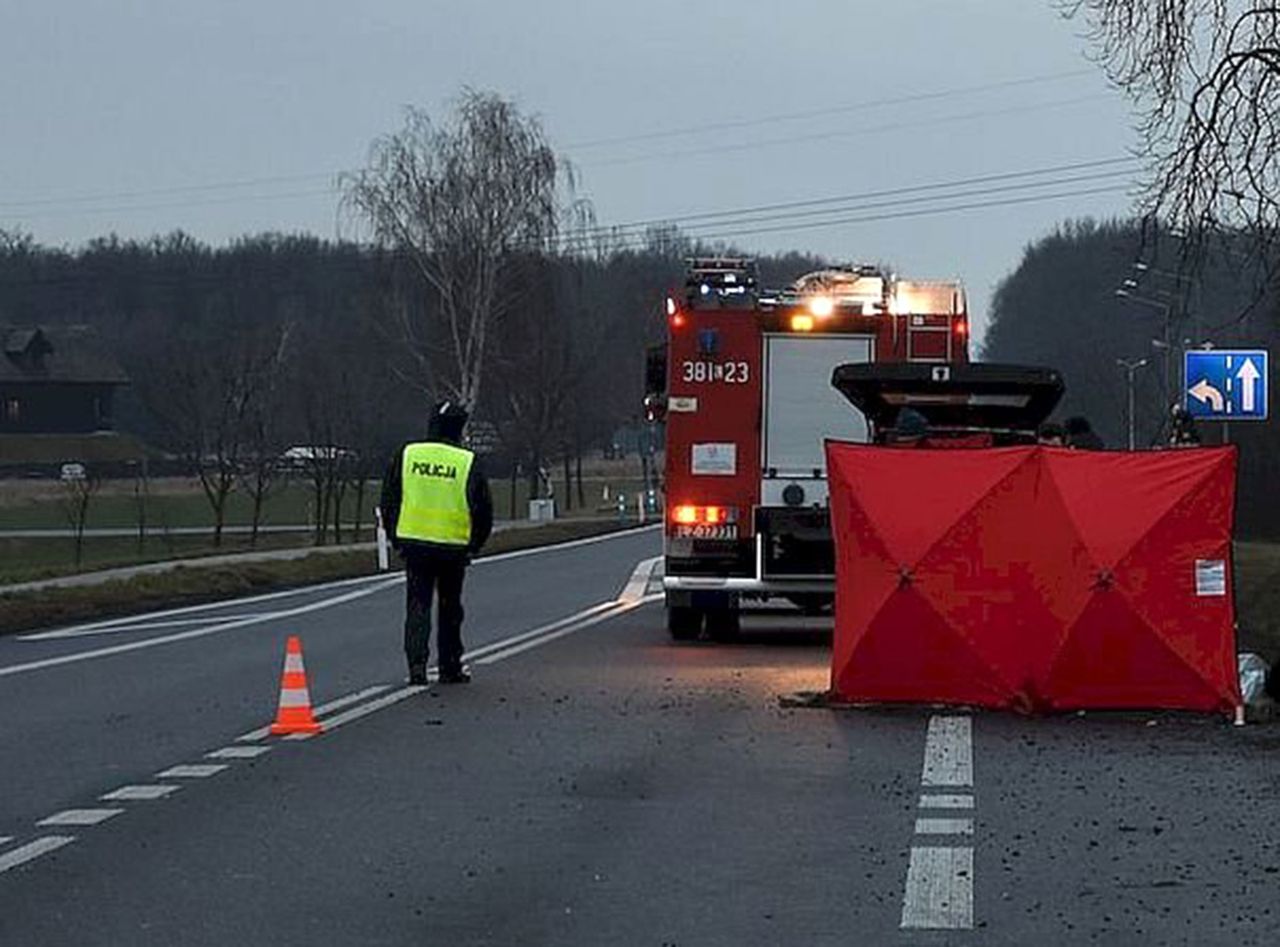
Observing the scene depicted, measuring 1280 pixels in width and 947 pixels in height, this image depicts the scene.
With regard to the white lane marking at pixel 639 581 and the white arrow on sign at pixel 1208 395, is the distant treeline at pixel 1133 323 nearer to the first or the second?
the white arrow on sign at pixel 1208 395

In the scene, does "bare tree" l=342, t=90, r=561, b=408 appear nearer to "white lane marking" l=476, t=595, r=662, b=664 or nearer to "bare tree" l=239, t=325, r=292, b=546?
"bare tree" l=239, t=325, r=292, b=546

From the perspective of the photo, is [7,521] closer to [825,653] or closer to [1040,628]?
[825,653]

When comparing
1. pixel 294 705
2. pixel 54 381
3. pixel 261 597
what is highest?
pixel 54 381

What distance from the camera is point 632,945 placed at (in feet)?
26.8

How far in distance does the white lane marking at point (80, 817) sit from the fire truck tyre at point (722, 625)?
1160 cm

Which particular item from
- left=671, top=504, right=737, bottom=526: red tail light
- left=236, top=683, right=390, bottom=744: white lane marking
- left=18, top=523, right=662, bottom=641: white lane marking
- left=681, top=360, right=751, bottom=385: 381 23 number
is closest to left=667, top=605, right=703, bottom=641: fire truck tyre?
left=671, top=504, right=737, bottom=526: red tail light

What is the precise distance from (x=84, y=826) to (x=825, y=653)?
1098 centimetres

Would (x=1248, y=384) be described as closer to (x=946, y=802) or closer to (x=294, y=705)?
(x=294, y=705)

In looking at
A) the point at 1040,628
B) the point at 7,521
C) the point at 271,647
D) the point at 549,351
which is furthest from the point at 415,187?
the point at 1040,628

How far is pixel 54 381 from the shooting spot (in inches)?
4424

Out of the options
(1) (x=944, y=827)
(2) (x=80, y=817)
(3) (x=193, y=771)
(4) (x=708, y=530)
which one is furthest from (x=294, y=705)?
(4) (x=708, y=530)

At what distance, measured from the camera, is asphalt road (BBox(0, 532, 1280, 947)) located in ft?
28.3

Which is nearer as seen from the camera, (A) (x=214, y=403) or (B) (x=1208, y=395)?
(B) (x=1208, y=395)

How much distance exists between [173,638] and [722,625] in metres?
5.19
